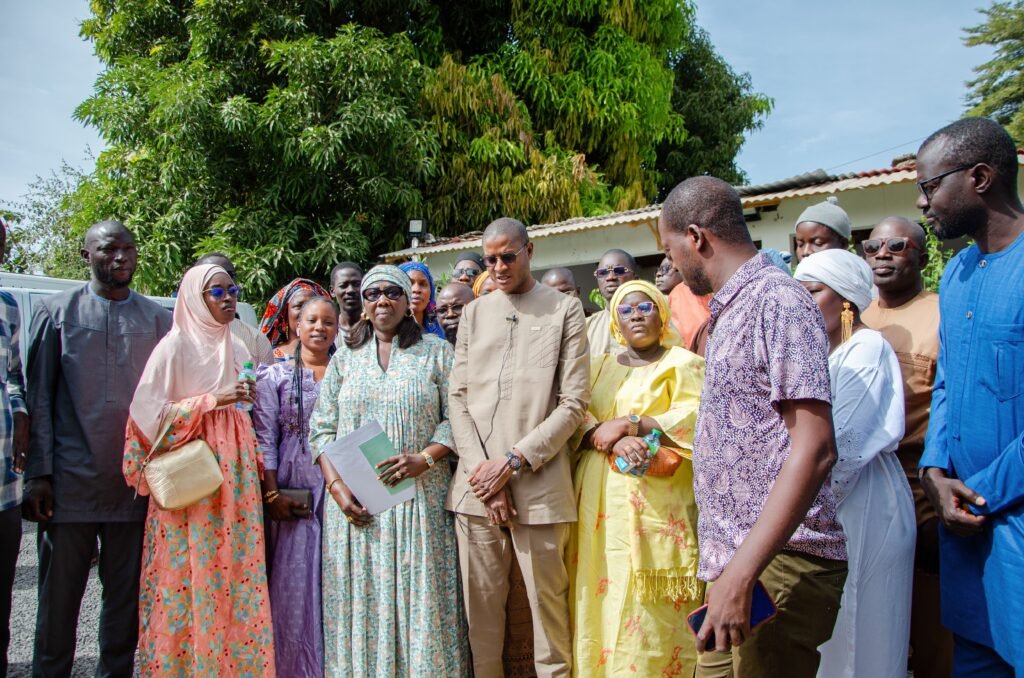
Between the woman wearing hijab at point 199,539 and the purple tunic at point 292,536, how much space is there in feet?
0.56

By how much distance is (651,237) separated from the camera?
10.7m

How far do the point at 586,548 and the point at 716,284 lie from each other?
167 centimetres

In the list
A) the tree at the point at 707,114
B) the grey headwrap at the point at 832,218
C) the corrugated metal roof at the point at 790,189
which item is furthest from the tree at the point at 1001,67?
the grey headwrap at the point at 832,218

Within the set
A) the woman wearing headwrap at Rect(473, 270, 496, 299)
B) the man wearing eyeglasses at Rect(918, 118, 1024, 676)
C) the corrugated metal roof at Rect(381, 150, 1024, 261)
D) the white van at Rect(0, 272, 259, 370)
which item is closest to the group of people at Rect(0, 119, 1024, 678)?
the man wearing eyeglasses at Rect(918, 118, 1024, 676)

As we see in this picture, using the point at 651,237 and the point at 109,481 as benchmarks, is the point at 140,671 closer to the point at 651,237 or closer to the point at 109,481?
the point at 109,481

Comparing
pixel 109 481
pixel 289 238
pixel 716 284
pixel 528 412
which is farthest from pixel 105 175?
pixel 716 284

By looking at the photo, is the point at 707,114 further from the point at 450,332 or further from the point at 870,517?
the point at 870,517

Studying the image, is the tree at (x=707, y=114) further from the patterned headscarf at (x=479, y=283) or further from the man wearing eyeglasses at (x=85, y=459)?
the man wearing eyeglasses at (x=85, y=459)

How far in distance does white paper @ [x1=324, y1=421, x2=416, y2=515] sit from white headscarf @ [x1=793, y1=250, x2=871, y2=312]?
2054mm

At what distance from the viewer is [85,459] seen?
3.48 meters

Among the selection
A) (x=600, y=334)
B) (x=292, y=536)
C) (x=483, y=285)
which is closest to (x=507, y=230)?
(x=600, y=334)

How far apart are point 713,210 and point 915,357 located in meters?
1.79

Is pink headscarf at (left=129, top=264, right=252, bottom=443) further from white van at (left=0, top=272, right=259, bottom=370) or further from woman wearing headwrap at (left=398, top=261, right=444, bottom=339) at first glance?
white van at (left=0, top=272, right=259, bottom=370)

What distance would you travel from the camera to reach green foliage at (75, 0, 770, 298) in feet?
34.1
